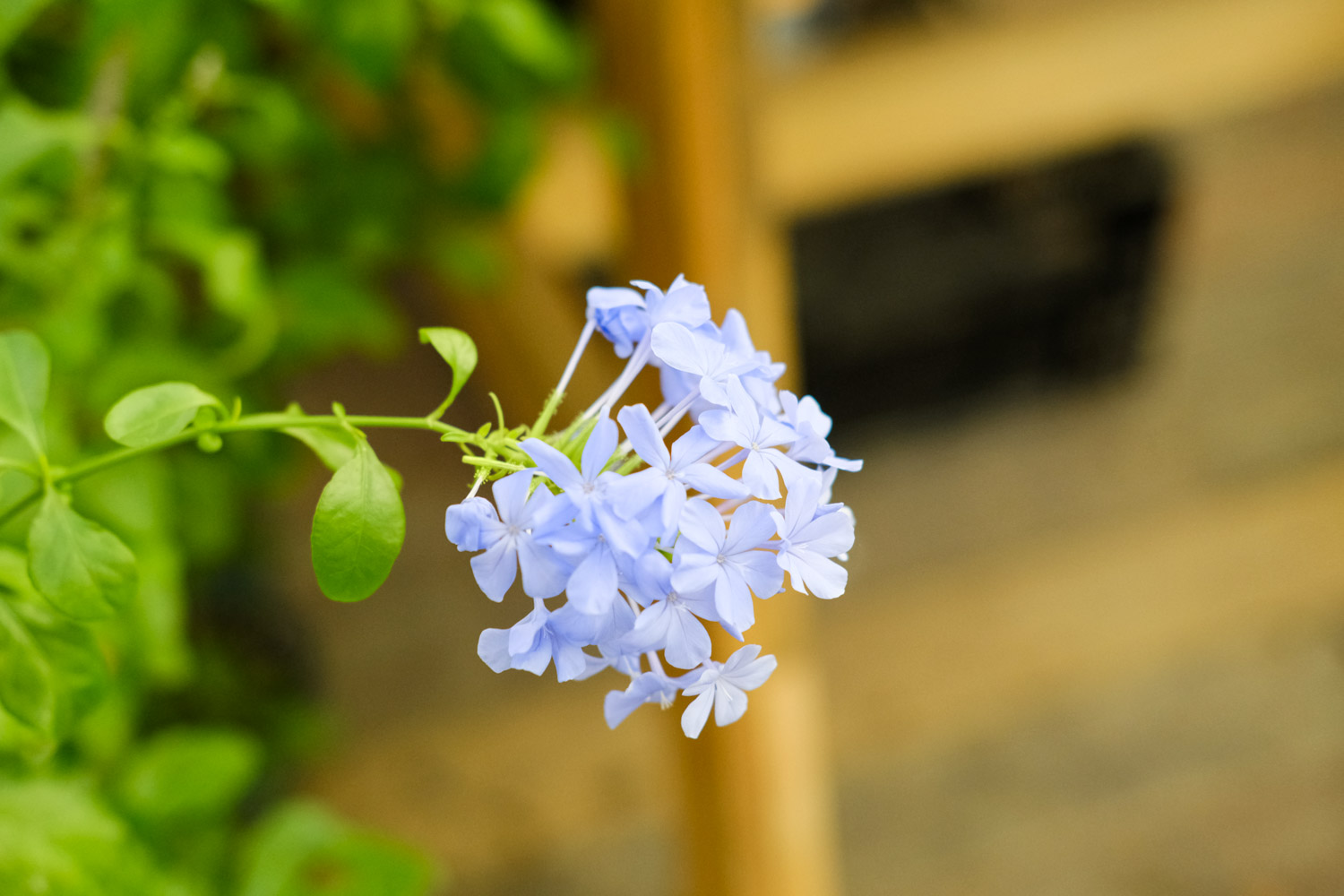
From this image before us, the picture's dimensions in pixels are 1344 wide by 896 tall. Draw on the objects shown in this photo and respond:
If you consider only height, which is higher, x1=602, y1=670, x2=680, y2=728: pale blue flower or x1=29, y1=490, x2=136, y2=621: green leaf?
x1=29, y1=490, x2=136, y2=621: green leaf

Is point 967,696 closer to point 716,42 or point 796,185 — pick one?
point 796,185

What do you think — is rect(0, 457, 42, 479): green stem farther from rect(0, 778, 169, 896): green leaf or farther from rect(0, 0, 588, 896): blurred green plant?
rect(0, 778, 169, 896): green leaf

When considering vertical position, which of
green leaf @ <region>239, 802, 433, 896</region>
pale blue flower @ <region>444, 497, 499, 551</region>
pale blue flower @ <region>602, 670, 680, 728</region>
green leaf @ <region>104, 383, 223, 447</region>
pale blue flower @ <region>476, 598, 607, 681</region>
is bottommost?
green leaf @ <region>239, 802, 433, 896</region>

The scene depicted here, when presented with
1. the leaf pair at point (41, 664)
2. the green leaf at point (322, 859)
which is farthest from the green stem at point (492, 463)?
the green leaf at point (322, 859)

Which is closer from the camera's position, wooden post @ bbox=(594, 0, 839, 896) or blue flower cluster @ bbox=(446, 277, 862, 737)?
blue flower cluster @ bbox=(446, 277, 862, 737)

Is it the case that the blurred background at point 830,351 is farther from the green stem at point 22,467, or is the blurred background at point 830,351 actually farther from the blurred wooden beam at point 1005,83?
the green stem at point 22,467

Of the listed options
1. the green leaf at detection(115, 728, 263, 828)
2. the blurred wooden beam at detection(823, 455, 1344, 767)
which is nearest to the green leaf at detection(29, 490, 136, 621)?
the green leaf at detection(115, 728, 263, 828)

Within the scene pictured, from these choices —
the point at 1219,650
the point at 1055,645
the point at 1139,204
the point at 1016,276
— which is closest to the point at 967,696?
the point at 1055,645

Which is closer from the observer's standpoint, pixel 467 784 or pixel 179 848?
pixel 179 848
